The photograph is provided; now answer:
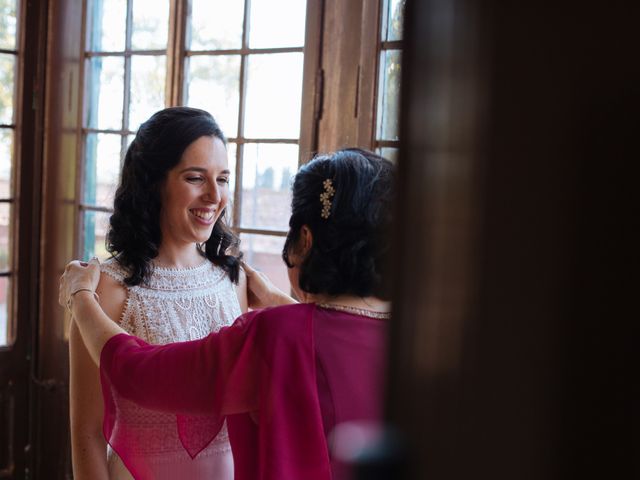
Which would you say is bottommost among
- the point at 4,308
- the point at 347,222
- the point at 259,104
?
the point at 4,308

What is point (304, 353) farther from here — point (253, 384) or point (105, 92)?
point (105, 92)

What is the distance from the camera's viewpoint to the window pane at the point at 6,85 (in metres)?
3.12

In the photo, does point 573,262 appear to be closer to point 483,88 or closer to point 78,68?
point 483,88

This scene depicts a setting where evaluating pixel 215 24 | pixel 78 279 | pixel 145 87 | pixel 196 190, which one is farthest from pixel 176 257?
pixel 145 87

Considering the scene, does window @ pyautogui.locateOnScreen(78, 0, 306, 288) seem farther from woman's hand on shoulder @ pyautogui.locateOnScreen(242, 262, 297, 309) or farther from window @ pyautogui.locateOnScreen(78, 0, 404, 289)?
woman's hand on shoulder @ pyautogui.locateOnScreen(242, 262, 297, 309)

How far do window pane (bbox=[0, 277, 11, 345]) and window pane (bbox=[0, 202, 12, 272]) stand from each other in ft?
0.19

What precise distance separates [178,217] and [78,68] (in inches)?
66.1

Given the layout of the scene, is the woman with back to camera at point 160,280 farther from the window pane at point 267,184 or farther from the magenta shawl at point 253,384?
the window pane at point 267,184

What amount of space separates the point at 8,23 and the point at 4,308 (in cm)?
112

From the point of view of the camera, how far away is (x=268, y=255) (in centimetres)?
267

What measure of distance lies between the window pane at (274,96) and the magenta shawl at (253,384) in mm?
1387

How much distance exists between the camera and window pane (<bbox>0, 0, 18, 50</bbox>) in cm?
312

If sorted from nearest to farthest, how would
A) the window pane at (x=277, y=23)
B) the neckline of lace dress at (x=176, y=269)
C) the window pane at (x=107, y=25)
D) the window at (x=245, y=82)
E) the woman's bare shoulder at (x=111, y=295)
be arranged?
the woman's bare shoulder at (x=111, y=295) < the neckline of lace dress at (x=176, y=269) < the window at (x=245, y=82) < the window pane at (x=277, y=23) < the window pane at (x=107, y=25)

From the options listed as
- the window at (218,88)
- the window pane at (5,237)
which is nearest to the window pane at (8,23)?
A: the window at (218,88)
